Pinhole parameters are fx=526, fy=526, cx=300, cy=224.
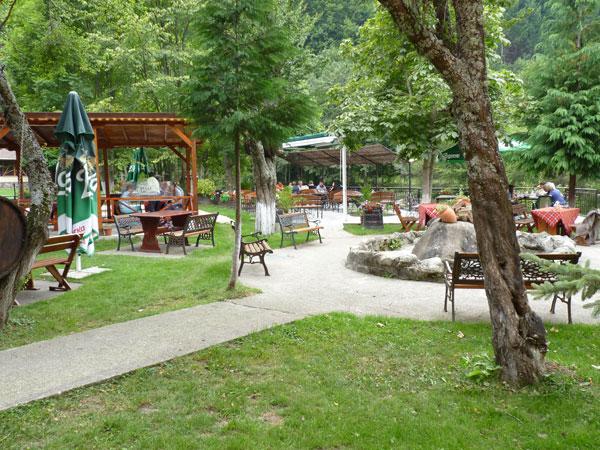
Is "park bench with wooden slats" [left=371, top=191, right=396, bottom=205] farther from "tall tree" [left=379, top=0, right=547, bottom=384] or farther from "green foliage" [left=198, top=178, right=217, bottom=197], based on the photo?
"tall tree" [left=379, top=0, right=547, bottom=384]

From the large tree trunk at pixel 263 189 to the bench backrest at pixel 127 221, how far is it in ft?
10.4

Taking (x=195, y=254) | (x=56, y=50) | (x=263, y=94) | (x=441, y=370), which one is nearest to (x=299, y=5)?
(x=56, y=50)

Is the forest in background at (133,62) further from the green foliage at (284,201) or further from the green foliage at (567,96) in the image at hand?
the green foliage at (284,201)

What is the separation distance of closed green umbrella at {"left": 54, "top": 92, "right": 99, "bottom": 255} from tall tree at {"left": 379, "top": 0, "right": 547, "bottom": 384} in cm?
621

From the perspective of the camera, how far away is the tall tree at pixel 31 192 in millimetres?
5691

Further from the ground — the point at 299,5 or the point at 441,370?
the point at 299,5

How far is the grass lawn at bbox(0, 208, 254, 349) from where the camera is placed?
5906 mm

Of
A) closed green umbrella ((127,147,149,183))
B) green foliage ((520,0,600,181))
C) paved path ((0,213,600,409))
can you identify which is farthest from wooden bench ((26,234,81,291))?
green foliage ((520,0,600,181))

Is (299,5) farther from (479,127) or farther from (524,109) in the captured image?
(479,127)

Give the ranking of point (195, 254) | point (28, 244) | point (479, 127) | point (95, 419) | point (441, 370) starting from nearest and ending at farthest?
point (95, 419) < point (479, 127) < point (441, 370) < point (28, 244) < point (195, 254)

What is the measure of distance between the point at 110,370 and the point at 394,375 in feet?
7.69

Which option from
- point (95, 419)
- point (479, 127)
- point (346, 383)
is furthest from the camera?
point (346, 383)

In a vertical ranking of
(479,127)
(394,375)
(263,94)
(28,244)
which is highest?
(263,94)

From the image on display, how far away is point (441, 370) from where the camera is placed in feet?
14.6
